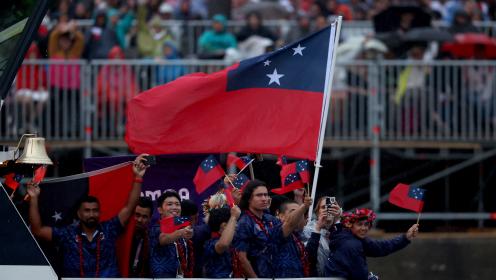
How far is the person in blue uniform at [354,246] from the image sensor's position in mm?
14088

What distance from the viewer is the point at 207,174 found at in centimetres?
1480

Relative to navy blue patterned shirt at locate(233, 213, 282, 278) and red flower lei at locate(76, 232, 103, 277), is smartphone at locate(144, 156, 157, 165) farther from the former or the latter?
navy blue patterned shirt at locate(233, 213, 282, 278)

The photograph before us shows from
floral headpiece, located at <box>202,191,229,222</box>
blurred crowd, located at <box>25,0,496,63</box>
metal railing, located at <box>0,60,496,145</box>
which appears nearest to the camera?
floral headpiece, located at <box>202,191,229,222</box>

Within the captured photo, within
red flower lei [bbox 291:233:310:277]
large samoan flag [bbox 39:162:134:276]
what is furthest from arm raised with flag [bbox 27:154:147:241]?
red flower lei [bbox 291:233:310:277]

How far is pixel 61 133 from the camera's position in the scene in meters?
21.6

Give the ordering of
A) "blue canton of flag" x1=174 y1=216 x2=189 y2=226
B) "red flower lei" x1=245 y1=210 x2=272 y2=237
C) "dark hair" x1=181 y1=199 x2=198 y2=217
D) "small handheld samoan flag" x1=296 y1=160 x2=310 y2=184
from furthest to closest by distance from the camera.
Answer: "dark hair" x1=181 y1=199 x2=198 y2=217
"small handheld samoan flag" x1=296 y1=160 x2=310 y2=184
"red flower lei" x1=245 y1=210 x2=272 y2=237
"blue canton of flag" x1=174 y1=216 x2=189 y2=226

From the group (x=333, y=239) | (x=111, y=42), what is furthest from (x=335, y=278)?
(x=111, y=42)

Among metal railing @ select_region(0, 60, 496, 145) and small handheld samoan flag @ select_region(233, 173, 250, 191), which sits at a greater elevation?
metal railing @ select_region(0, 60, 496, 145)

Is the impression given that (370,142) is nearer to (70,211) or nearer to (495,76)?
(495,76)

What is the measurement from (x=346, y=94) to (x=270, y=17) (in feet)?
11.4

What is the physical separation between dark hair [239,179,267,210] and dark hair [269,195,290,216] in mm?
1327

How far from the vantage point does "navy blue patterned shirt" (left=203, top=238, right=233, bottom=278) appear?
14.4 m

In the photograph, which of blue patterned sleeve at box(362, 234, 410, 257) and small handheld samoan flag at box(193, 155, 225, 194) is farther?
small handheld samoan flag at box(193, 155, 225, 194)

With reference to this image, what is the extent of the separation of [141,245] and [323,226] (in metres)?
1.74
